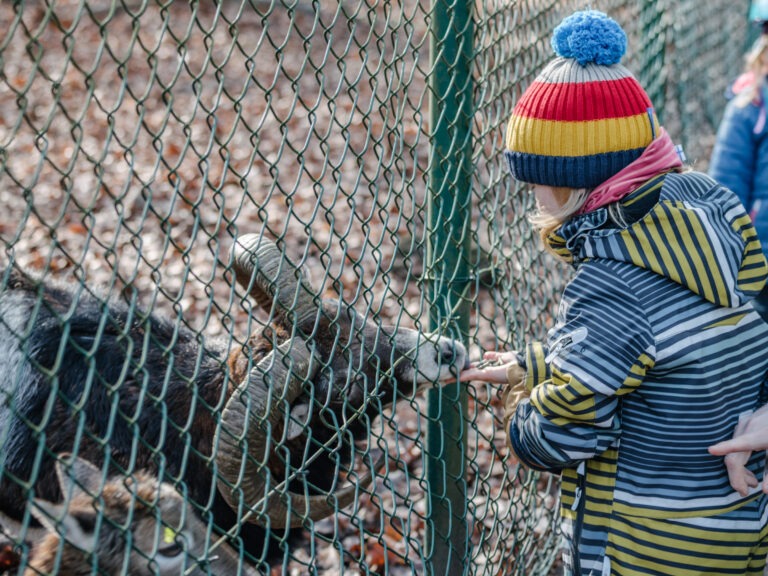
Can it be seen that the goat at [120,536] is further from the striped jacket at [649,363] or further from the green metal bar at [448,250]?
the striped jacket at [649,363]

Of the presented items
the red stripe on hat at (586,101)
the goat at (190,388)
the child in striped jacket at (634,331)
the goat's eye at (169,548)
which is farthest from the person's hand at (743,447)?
the goat's eye at (169,548)

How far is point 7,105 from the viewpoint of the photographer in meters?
12.5

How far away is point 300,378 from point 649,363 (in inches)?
48.9

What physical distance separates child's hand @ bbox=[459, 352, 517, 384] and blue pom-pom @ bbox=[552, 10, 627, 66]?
1.04 meters

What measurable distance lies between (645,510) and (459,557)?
1161 millimetres

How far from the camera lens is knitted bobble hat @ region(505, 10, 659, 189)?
8.53 feet

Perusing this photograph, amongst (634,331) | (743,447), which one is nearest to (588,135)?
(634,331)

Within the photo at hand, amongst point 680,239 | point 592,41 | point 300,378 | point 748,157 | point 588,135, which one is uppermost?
point 592,41

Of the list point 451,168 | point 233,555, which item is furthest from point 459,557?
point 451,168

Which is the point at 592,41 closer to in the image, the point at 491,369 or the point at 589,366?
the point at 589,366

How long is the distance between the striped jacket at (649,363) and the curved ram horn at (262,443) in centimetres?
79

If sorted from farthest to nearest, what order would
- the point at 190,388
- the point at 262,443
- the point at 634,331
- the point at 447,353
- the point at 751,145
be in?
the point at 751,145 < the point at 190,388 < the point at 262,443 < the point at 447,353 < the point at 634,331

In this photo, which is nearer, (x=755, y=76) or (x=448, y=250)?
(x=448, y=250)

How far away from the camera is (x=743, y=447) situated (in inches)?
102
